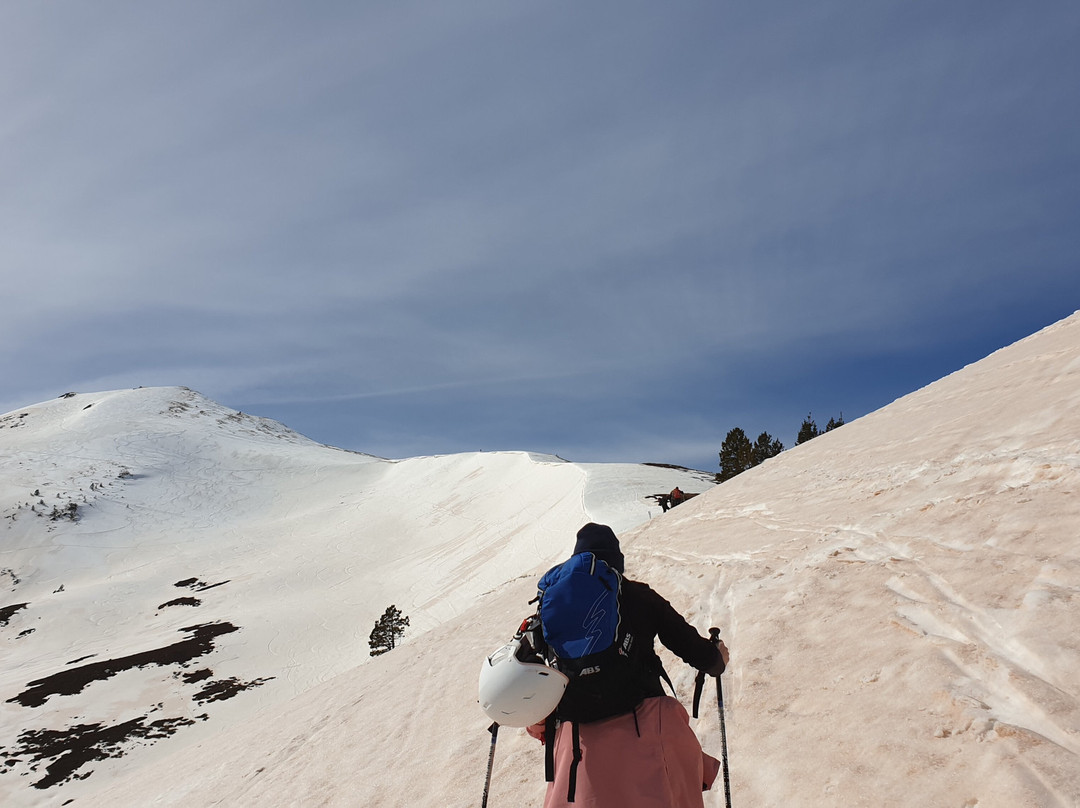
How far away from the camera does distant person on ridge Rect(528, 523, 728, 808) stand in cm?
307

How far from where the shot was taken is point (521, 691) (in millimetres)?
3113

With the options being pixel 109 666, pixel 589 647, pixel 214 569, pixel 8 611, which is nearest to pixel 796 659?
pixel 589 647


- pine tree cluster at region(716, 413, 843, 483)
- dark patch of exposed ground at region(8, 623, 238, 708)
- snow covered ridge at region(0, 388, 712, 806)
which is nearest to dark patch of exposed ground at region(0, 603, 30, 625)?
snow covered ridge at region(0, 388, 712, 806)

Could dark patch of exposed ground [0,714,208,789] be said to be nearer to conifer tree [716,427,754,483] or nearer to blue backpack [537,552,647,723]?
blue backpack [537,552,647,723]

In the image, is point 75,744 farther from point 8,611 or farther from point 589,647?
point 8,611

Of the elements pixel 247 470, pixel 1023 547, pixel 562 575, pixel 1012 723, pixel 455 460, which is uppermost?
pixel 247 470

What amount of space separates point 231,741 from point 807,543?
12669 millimetres

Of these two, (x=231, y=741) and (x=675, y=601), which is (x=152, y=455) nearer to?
(x=231, y=741)

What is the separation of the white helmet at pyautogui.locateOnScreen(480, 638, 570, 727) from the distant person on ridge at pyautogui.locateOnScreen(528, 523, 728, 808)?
220mm

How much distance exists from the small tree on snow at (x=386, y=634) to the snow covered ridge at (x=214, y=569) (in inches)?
77.0

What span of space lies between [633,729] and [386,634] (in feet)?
89.5

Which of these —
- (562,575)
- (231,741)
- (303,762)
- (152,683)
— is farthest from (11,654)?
(562,575)

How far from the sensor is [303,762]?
353 inches

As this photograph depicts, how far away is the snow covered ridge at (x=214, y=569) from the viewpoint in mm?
25656
